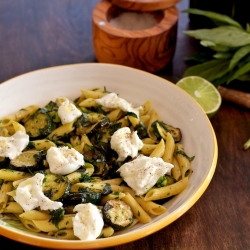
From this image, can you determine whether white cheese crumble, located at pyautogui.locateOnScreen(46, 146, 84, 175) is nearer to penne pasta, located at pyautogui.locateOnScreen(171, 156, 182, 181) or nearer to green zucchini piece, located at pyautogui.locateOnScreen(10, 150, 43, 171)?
green zucchini piece, located at pyautogui.locateOnScreen(10, 150, 43, 171)

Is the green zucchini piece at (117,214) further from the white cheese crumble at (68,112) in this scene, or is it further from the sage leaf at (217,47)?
the sage leaf at (217,47)

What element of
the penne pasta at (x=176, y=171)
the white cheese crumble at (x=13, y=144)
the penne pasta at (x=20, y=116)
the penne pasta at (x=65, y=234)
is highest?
the white cheese crumble at (x=13, y=144)

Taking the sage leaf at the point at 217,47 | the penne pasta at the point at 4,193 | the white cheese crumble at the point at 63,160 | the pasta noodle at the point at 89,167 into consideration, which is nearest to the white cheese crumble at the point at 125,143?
the pasta noodle at the point at 89,167

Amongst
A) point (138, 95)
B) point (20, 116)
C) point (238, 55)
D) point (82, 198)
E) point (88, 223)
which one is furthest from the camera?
point (238, 55)

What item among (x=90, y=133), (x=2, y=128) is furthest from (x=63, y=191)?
(x=2, y=128)

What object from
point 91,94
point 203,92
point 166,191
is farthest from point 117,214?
point 203,92

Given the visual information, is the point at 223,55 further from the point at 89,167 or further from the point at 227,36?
the point at 89,167
